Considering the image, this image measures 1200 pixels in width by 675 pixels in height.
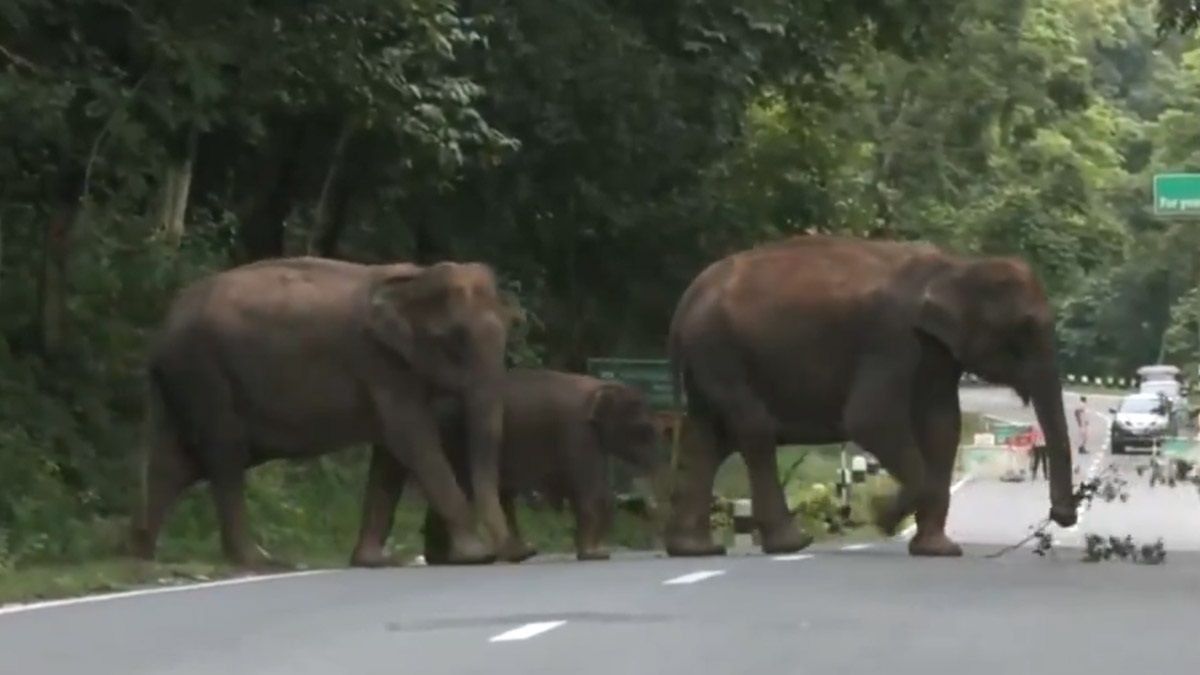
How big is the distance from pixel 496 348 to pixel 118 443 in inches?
220

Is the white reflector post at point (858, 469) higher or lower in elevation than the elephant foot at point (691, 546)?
lower

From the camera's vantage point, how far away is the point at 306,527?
2844 centimetres

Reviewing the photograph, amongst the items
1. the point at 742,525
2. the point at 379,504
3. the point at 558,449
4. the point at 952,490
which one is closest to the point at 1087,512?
the point at 952,490

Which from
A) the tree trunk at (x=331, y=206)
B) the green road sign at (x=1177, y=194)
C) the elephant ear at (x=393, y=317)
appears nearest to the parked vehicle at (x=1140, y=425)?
the green road sign at (x=1177, y=194)

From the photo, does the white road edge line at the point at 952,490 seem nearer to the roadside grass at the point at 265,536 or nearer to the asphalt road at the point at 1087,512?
the asphalt road at the point at 1087,512

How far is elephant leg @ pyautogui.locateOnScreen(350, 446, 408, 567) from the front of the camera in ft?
74.9

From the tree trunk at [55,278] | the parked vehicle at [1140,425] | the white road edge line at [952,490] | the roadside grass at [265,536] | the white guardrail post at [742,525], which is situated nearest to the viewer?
the roadside grass at [265,536]

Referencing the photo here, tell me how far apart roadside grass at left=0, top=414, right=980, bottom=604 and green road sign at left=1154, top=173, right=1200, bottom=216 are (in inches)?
212

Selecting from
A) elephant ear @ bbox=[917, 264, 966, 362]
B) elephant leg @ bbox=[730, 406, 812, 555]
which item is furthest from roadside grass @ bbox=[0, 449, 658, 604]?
elephant ear @ bbox=[917, 264, 966, 362]

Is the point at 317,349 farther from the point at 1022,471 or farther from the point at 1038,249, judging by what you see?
the point at 1022,471

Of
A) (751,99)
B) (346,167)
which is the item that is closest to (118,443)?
(346,167)

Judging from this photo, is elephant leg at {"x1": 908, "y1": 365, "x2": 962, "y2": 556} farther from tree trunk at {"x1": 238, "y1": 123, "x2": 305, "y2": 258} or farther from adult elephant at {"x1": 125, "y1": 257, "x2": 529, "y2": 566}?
tree trunk at {"x1": 238, "y1": 123, "x2": 305, "y2": 258}

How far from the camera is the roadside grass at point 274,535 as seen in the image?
63.2 ft

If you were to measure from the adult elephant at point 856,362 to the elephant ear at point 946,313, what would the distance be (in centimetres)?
1
